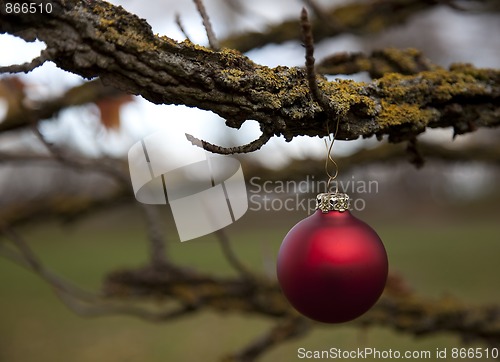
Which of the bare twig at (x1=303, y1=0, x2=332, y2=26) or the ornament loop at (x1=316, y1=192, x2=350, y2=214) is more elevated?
the bare twig at (x1=303, y1=0, x2=332, y2=26)

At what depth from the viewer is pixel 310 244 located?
88 centimetres

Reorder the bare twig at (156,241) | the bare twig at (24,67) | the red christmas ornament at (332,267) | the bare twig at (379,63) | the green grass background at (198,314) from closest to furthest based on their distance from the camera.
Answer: the bare twig at (24,67), the red christmas ornament at (332,267), the bare twig at (379,63), the bare twig at (156,241), the green grass background at (198,314)

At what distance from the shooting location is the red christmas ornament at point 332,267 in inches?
34.2

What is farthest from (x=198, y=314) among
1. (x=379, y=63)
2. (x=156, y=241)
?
(x=379, y=63)

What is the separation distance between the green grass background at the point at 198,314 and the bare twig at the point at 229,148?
1.49 m

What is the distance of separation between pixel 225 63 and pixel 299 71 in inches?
5.6

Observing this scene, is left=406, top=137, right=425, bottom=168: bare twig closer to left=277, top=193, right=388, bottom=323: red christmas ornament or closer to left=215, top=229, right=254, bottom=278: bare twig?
left=277, top=193, right=388, bottom=323: red christmas ornament

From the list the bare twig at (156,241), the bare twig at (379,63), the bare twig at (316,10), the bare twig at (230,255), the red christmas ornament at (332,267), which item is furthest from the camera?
the bare twig at (156,241)

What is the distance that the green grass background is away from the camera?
16.2 feet

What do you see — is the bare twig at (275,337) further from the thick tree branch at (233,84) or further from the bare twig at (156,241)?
the thick tree branch at (233,84)

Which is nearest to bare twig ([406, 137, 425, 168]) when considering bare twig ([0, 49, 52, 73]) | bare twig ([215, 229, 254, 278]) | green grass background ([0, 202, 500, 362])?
bare twig ([0, 49, 52, 73])

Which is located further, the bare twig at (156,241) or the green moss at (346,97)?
the bare twig at (156,241)

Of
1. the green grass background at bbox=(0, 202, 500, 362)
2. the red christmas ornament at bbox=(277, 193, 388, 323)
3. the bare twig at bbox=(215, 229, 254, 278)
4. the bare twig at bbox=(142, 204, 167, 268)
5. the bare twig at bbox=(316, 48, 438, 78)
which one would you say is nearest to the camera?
the red christmas ornament at bbox=(277, 193, 388, 323)

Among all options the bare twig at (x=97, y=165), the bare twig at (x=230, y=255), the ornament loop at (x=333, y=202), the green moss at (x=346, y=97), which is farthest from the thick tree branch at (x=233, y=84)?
the bare twig at (x=97, y=165)
